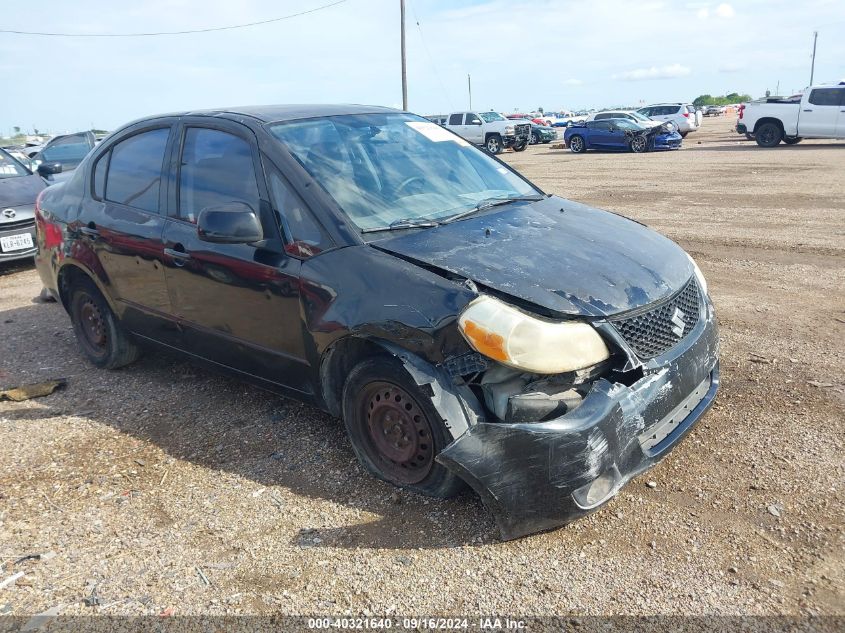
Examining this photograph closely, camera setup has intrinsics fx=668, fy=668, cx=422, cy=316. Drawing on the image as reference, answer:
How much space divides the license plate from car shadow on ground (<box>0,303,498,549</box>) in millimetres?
3227

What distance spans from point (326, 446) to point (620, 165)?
714 inches

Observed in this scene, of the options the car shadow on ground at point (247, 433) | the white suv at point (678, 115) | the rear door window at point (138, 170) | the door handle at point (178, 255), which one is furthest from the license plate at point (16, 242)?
the white suv at point (678, 115)

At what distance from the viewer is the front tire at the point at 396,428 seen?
2.79 m

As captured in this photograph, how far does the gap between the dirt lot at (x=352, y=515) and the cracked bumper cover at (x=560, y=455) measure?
25cm

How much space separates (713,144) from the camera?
85.9 feet

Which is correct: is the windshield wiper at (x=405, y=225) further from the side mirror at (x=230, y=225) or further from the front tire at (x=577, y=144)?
the front tire at (x=577, y=144)

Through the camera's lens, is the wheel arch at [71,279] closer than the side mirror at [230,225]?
No

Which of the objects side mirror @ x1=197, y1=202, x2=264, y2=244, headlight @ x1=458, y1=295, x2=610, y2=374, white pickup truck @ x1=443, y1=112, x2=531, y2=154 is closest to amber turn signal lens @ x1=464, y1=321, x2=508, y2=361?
headlight @ x1=458, y1=295, x2=610, y2=374

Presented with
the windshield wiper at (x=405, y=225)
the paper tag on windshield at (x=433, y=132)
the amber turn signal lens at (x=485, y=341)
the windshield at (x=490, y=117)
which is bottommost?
the amber turn signal lens at (x=485, y=341)

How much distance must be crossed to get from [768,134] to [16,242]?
2281 centimetres

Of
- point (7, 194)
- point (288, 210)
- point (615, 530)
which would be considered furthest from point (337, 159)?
point (7, 194)

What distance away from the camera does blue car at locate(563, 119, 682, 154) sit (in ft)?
82.9

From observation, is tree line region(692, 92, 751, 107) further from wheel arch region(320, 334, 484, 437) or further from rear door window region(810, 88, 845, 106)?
wheel arch region(320, 334, 484, 437)

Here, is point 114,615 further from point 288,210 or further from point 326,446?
point 288,210
